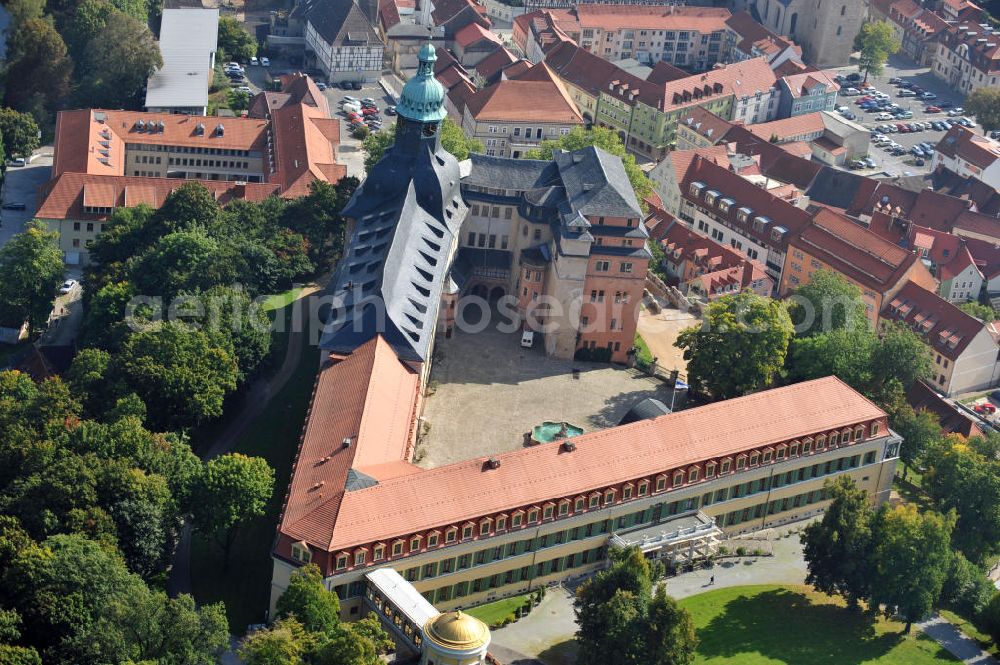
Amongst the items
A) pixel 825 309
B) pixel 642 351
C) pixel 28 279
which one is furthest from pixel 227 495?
pixel 825 309

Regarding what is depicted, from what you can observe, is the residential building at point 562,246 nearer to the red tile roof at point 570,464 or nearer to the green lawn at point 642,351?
the green lawn at point 642,351

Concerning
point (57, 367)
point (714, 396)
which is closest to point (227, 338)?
point (57, 367)

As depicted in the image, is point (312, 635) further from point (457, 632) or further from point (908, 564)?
point (908, 564)

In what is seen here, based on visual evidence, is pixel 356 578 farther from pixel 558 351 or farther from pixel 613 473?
pixel 558 351

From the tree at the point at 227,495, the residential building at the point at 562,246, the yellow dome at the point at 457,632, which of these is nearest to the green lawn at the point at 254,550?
the tree at the point at 227,495

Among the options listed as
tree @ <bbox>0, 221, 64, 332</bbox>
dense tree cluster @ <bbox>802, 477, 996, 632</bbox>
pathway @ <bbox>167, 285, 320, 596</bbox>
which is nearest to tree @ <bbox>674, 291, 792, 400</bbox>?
dense tree cluster @ <bbox>802, 477, 996, 632</bbox>

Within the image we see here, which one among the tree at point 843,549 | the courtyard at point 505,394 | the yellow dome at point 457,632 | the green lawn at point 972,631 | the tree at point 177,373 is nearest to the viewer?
the yellow dome at point 457,632

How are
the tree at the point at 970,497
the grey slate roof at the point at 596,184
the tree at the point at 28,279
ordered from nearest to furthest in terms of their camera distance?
the tree at the point at 970,497 → the grey slate roof at the point at 596,184 → the tree at the point at 28,279
